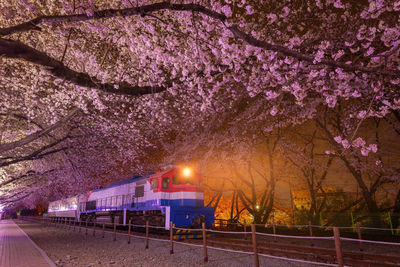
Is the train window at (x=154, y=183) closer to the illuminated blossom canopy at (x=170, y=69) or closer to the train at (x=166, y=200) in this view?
the train at (x=166, y=200)

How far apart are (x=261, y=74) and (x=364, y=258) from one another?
678 cm

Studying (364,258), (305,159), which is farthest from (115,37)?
(305,159)

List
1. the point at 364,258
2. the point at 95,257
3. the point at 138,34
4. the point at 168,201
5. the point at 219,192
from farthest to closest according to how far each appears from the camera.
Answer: the point at 219,192, the point at 168,201, the point at 138,34, the point at 95,257, the point at 364,258

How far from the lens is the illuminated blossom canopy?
607 centimetres

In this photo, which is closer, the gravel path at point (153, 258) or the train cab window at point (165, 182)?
the gravel path at point (153, 258)

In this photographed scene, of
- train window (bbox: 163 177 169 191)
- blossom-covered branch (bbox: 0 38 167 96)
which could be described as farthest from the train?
blossom-covered branch (bbox: 0 38 167 96)

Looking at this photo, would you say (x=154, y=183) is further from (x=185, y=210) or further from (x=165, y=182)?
(x=185, y=210)

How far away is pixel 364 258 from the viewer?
7.82 meters

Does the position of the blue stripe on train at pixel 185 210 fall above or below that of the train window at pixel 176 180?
below

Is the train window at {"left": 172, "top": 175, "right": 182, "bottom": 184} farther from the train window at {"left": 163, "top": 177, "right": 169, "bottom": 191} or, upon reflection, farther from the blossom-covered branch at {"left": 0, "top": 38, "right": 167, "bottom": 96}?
the blossom-covered branch at {"left": 0, "top": 38, "right": 167, "bottom": 96}

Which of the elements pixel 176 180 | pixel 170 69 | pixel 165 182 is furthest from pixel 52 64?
pixel 176 180

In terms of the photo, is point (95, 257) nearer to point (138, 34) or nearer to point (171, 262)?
point (171, 262)

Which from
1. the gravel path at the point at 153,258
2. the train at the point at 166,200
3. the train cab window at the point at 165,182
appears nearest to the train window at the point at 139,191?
the train at the point at 166,200

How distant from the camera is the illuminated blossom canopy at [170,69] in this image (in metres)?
6.07
